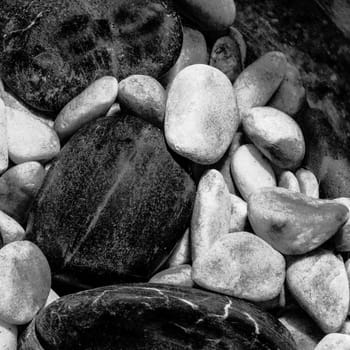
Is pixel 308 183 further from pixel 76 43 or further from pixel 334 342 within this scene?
pixel 76 43

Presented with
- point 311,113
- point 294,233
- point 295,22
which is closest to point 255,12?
point 295,22

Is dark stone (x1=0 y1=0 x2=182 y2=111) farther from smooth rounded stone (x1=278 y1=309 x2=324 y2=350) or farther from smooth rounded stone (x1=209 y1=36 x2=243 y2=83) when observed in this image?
smooth rounded stone (x1=278 y1=309 x2=324 y2=350)

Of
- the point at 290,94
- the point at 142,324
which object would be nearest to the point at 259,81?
the point at 290,94

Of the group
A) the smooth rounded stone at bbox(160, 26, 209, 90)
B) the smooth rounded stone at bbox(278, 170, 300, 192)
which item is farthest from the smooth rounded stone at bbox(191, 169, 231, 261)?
the smooth rounded stone at bbox(160, 26, 209, 90)

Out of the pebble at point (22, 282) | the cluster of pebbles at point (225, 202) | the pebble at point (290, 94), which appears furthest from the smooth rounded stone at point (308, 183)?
the pebble at point (22, 282)

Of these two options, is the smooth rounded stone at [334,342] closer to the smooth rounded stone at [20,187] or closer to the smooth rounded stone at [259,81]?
the smooth rounded stone at [259,81]

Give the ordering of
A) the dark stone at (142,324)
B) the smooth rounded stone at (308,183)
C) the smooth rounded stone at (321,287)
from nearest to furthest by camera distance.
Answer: the dark stone at (142,324), the smooth rounded stone at (321,287), the smooth rounded stone at (308,183)

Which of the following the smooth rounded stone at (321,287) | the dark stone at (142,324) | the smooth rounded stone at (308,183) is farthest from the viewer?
the smooth rounded stone at (308,183)
